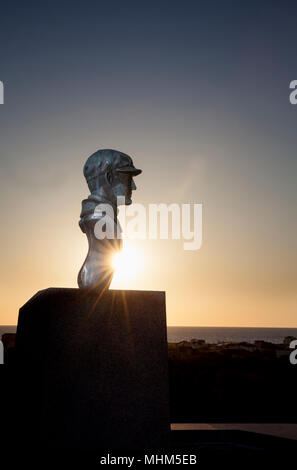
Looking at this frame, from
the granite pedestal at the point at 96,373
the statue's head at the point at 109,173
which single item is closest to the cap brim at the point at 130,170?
the statue's head at the point at 109,173

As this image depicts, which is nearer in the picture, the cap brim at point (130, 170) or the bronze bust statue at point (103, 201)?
the bronze bust statue at point (103, 201)

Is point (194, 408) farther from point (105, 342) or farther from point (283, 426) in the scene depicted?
point (105, 342)

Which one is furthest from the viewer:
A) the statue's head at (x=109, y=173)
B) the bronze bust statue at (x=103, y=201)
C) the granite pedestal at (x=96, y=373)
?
the statue's head at (x=109, y=173)

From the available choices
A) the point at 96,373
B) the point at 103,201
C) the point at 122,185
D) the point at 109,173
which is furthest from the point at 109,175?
the point at 96,373

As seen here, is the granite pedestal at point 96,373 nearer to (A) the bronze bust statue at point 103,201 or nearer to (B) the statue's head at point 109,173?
(A) the bronze bust statue at point 103,201

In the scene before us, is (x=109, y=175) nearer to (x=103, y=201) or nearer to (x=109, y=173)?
(x=109, y=173)

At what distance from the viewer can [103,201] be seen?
498 cm

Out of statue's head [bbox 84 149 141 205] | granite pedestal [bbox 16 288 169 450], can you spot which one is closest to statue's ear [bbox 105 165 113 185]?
statue's head [bbox 84 149 141 205]

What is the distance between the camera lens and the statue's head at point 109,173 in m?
5.05

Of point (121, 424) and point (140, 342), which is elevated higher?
point (140, 342)

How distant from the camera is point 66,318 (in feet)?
12.7

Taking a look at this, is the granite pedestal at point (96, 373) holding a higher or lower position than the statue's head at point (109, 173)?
lower
